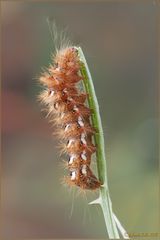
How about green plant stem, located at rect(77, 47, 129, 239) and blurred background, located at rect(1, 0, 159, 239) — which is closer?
green plant stem, located at rect(77, 47, 129, 239)

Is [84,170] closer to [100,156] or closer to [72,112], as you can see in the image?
[100,156]

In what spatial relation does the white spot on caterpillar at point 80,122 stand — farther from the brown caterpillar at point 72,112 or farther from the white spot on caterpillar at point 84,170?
the white spot on caterpillar at point 84,170

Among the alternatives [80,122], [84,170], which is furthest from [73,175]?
[80,122]

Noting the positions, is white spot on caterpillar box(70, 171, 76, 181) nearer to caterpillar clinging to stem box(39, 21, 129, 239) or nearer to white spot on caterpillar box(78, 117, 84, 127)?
caterpillar clinging to stem box(39, 21, 129, 239)

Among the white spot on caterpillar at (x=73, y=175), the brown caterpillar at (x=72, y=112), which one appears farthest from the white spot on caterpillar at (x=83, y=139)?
the white spot on caterpillar at (x=73, y=175)

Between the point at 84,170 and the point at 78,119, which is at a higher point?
the point at 78,119

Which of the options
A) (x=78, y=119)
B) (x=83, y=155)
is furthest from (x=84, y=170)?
(x=78, y=119)

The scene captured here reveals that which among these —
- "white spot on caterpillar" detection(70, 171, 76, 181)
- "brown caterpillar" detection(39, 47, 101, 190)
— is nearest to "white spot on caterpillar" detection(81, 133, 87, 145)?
"brown caterpillar" detection(39, 47, 101, 190)
